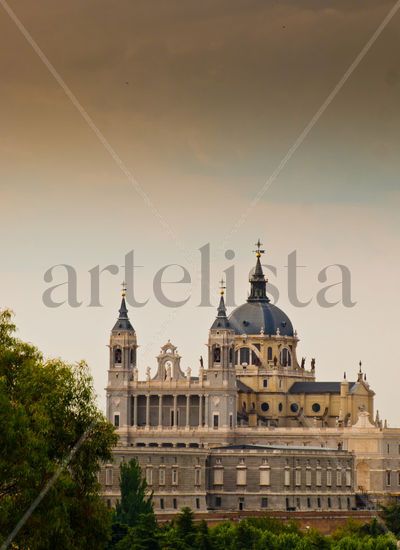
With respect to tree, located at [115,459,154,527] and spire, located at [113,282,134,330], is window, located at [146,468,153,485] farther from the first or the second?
spire, located at [113,282,134,330]

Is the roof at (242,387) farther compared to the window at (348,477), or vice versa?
the roof at (242,387)

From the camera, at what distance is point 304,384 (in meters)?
198

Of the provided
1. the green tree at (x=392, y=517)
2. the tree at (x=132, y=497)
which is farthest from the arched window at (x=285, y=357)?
the tree at (x=132, y=497)

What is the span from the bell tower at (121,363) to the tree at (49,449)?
106 m

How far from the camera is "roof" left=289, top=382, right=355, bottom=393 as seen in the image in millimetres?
196625

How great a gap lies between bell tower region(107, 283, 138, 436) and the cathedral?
0.30 feet

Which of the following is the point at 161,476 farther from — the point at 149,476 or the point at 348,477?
the point at 348,477

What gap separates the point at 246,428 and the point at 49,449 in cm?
10970

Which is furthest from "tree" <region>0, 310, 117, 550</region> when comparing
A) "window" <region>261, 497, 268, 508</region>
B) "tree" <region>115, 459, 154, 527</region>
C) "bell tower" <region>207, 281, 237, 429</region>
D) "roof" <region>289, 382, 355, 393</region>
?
"roof" <region>289, 382, 355, 393</region>

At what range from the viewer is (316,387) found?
646ft

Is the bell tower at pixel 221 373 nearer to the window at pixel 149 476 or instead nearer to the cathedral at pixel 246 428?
the cathedral at pixel 246 428

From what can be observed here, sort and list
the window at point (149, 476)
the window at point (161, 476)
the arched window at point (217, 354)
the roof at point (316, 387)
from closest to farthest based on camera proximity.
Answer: the window at point (149, 476), the window at point (161, 476), the arched window at point (217, 354), the roof at point (316, 387)

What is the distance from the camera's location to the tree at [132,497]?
13451 cm

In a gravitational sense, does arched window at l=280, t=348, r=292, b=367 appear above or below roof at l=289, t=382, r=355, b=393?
above
